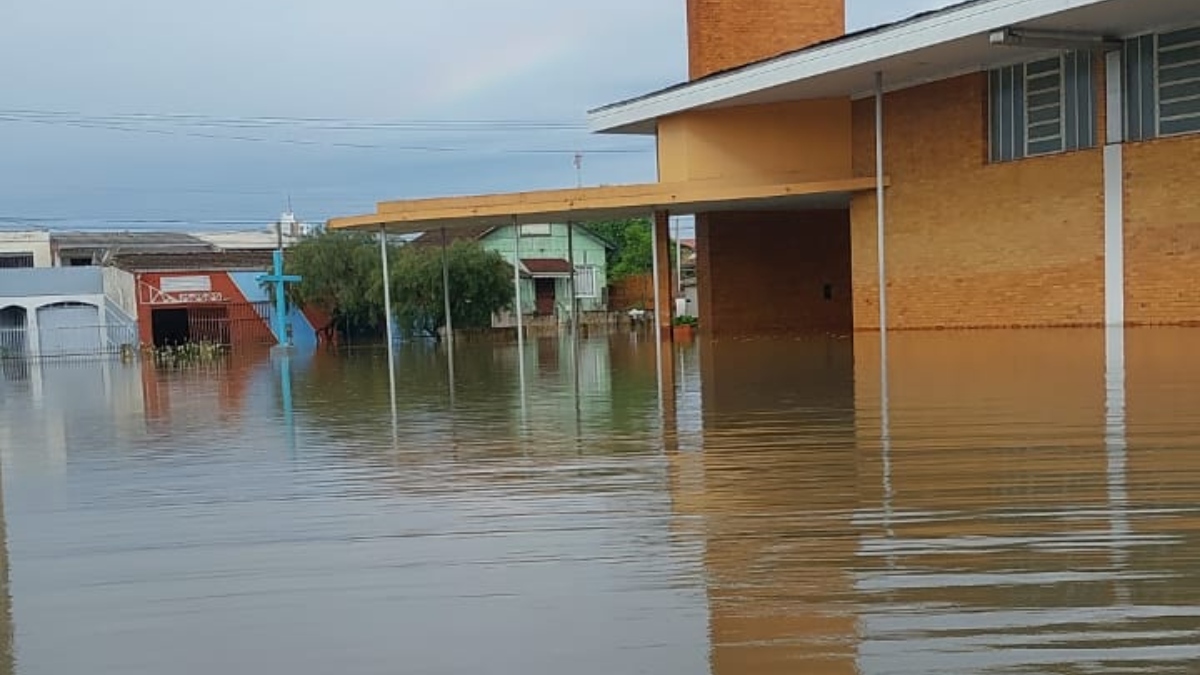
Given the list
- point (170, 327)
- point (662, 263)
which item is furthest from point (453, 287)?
point (662, 263)

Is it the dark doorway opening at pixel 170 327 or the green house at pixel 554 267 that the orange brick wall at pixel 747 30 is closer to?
the green house at pixel 554 267

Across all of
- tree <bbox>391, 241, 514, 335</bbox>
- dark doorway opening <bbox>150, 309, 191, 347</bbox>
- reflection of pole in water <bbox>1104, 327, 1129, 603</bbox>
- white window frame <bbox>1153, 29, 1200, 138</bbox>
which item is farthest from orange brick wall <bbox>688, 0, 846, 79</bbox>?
dark doorway opening <bbox>150, 309, 191, 347</bbox>

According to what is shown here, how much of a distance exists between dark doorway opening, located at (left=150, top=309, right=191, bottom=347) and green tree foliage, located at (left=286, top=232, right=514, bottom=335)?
17.4 ft

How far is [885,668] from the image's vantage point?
287 centimetres

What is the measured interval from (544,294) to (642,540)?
140 feet

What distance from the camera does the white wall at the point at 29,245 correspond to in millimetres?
49188

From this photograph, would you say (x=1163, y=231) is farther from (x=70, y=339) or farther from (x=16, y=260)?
(x=16, y=260)

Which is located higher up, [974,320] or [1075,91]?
[1075,91]

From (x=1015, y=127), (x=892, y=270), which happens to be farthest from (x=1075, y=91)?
(x=892, y=270)

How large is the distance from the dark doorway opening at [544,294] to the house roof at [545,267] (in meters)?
0.56

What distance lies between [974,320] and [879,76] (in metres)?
4.54

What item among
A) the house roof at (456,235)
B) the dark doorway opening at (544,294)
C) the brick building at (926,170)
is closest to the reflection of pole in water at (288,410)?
the brick building at (926,170)

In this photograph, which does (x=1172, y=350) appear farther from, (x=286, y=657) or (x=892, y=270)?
(x=286, y=657)

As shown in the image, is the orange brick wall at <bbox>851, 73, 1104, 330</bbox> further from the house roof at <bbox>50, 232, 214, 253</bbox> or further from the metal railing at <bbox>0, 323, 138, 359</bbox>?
the house roof at <bbox>50, 232, 214, 253</bbox>
